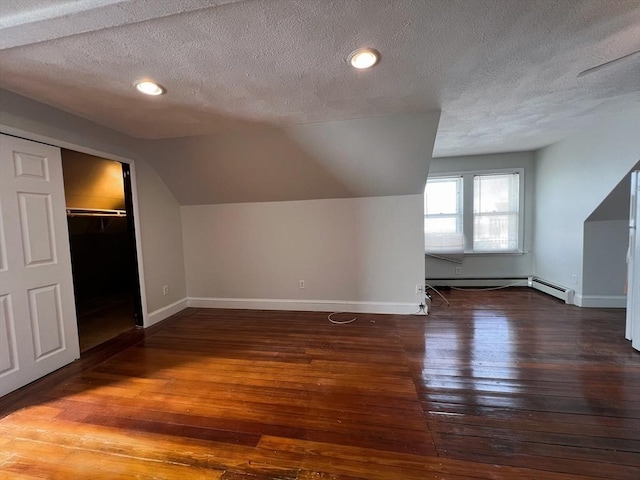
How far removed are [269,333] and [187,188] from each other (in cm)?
226

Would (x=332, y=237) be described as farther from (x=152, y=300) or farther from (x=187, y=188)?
(x=152, y=300)

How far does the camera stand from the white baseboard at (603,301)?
11.2 ft

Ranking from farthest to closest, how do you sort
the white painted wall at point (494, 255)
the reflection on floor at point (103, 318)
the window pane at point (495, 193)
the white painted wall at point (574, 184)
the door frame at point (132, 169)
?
the window pane at point (495, 193) → the white painted wall at point (494, 255) → the reflection on floor at point (103, 318) → the white painted wall at point (574, 184) → the door frame at point (132, 169)

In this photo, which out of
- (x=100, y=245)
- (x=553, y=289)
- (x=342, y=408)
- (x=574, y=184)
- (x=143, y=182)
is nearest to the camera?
(x=342, y=408)

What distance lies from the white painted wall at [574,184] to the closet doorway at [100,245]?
555 cm

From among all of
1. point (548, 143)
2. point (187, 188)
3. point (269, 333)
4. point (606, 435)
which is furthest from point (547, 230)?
point (187, 188)

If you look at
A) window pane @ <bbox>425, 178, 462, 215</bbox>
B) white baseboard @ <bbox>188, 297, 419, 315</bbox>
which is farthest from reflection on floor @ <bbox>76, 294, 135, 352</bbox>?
window pane @ <bbox>425, 178, 462, 215</bbox>

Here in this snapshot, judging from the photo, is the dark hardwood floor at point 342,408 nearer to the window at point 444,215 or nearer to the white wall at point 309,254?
the white wall at point 309,254

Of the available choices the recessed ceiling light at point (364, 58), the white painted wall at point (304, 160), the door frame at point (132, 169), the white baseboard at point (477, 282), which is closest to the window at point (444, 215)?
the white baseboard at point (477, 282)

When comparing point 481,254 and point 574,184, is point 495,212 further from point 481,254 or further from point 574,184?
point 574,184

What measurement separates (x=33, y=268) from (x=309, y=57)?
2.72 metres

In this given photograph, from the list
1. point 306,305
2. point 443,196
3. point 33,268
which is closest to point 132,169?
point 33,268

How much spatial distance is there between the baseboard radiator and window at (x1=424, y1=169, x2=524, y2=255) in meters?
0.59

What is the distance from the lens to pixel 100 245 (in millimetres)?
4383
